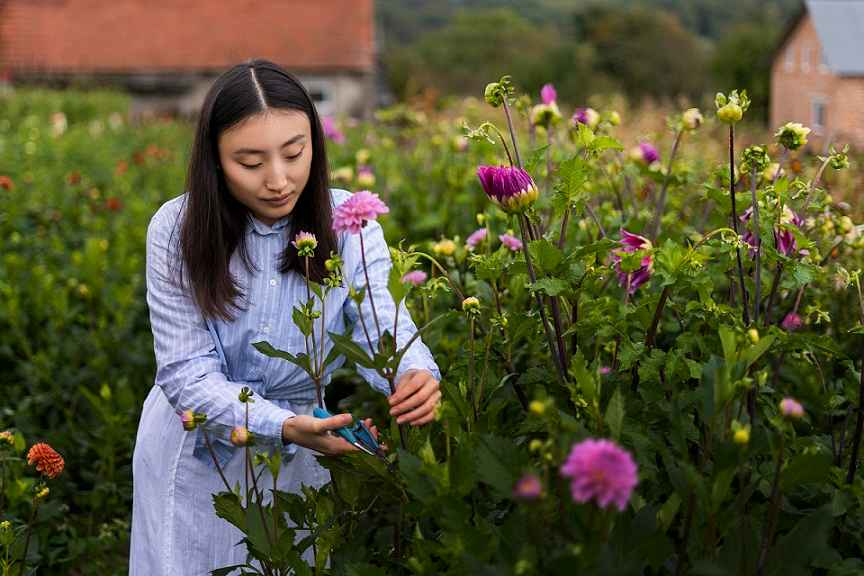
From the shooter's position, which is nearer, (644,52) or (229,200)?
(229,200)

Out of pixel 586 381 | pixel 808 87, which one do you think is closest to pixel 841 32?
pixel 808 87

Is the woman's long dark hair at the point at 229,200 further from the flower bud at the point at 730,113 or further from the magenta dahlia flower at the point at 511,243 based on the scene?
the flower bud at the point at 730,113

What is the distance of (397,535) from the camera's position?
5.02 ft

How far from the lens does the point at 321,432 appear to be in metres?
1.53

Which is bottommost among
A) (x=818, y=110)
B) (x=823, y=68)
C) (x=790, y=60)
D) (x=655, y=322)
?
(x=818, y=110)

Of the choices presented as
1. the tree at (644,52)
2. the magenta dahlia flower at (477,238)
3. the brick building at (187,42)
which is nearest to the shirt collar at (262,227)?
the magenta dahlia flower at (477,238)

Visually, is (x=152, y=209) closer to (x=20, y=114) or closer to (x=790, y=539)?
(x=790, y=539)

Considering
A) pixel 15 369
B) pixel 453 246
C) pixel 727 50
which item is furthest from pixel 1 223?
pixel 727 50

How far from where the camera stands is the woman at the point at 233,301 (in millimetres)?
1720

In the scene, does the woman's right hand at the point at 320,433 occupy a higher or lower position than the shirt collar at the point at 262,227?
lower

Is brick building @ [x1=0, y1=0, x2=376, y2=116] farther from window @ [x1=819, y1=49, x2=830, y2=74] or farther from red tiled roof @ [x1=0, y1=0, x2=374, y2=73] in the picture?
window @ [x1=819, y1=49, x2=830, y2=74]

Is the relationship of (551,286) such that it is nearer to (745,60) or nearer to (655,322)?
(655,322)

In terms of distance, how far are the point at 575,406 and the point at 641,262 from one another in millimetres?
296

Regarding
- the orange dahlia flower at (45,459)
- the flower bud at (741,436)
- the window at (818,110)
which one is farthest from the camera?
the window at (818,110)
